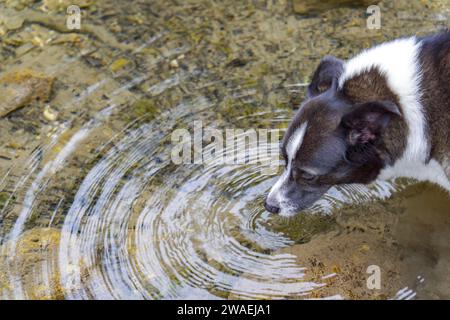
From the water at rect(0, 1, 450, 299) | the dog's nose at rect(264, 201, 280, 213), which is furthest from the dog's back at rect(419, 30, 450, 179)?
the dog's nose at rect(264, 201, 280, 213)

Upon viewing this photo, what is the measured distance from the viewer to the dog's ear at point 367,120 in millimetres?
5410

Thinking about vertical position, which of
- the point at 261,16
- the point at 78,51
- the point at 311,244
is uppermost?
the point at 261,16

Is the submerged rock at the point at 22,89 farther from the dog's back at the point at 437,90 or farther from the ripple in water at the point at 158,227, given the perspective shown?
the dog's back at the point at 437,90

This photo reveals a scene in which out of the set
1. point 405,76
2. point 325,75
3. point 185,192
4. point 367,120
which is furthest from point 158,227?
point 405,76

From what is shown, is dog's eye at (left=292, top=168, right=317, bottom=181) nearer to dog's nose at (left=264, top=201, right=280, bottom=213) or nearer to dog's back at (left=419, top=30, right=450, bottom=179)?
dog's nose at (left=264, top=201, right=280, bottom=213)

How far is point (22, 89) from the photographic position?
8070 mm

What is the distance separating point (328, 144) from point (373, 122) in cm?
41

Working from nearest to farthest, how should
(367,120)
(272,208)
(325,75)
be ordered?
(367,120) → (325,75) → (272,208)

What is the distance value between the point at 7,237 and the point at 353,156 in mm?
3196

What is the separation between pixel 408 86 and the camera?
19.2ft

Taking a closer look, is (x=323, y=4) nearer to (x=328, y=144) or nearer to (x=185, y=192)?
(x=185, y=192)

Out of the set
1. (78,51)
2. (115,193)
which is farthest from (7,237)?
(78,51)
